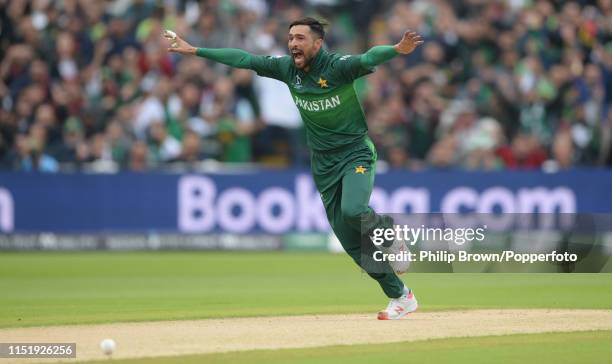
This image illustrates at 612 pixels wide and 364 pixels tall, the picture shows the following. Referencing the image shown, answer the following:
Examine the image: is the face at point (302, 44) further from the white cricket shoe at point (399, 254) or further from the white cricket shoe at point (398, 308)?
the white cricket shoe at point (398, 308)

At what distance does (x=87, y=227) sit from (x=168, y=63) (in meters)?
3.39

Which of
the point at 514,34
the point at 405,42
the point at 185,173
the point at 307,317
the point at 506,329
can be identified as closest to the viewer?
the point at 405,42

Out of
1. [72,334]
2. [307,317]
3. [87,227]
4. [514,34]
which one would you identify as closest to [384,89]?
[514,34]

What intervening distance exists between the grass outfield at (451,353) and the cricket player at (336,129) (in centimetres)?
152

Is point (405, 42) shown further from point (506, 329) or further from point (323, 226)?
point (323, 226)

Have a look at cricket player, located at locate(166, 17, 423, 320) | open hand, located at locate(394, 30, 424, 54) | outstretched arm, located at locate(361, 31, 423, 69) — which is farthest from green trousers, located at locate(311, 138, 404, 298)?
open hand, located at locate(394, 30, 424, 54)

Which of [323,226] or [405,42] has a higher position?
[405,42]

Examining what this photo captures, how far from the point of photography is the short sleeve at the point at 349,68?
11031 mm

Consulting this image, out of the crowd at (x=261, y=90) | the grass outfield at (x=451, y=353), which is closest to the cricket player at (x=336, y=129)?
the grass outfield at (x=451, y=353)

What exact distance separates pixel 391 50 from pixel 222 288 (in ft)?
21.1

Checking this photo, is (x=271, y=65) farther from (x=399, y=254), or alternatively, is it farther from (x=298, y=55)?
(x=399, y=254)

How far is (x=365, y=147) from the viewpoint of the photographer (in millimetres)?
11578

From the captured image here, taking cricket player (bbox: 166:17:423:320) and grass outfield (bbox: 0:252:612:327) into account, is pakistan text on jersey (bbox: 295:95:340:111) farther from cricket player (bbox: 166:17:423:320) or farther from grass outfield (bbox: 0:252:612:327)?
grass outfield (bbox: 0:252:612:327)

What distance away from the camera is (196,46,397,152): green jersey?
37.1 feet
